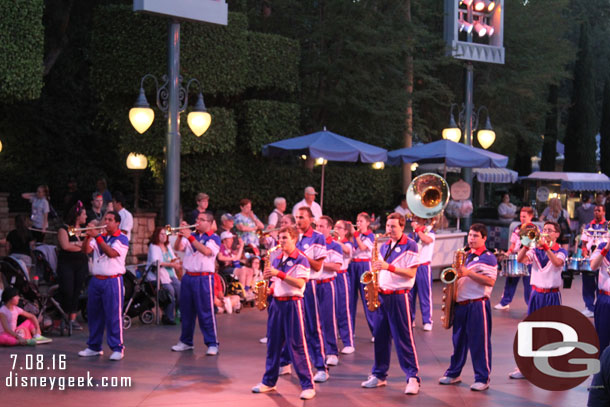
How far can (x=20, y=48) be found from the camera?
15.3m

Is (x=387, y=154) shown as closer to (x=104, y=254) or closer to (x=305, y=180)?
(x=305, y=180)

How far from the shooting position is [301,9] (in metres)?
21.5

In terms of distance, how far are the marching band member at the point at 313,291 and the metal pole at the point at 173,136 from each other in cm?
547

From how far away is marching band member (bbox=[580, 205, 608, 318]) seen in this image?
11.1 meters

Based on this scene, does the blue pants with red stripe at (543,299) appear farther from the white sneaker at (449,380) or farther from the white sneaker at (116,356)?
the white sneaker at (116,356)

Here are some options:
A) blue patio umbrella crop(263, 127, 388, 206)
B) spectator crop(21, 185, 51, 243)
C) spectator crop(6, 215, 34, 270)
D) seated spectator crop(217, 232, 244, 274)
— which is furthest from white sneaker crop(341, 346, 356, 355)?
spectator crop(21, 185, 51, 243)

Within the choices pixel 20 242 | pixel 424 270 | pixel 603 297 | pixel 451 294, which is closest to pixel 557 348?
pixel 451 294

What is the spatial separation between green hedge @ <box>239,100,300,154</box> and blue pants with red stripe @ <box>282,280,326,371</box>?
9689 mm

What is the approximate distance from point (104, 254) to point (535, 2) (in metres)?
21.4

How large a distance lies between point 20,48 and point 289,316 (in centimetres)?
893

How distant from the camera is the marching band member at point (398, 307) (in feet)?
30.2

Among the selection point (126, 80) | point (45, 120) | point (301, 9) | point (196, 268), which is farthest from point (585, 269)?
point (45, 120)

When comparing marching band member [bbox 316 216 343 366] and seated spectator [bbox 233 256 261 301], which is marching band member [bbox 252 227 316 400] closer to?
marching band member [bbox 316 216 343 366]

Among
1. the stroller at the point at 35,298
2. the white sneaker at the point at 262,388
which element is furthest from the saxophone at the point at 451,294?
the stroller at the point at 35,298
